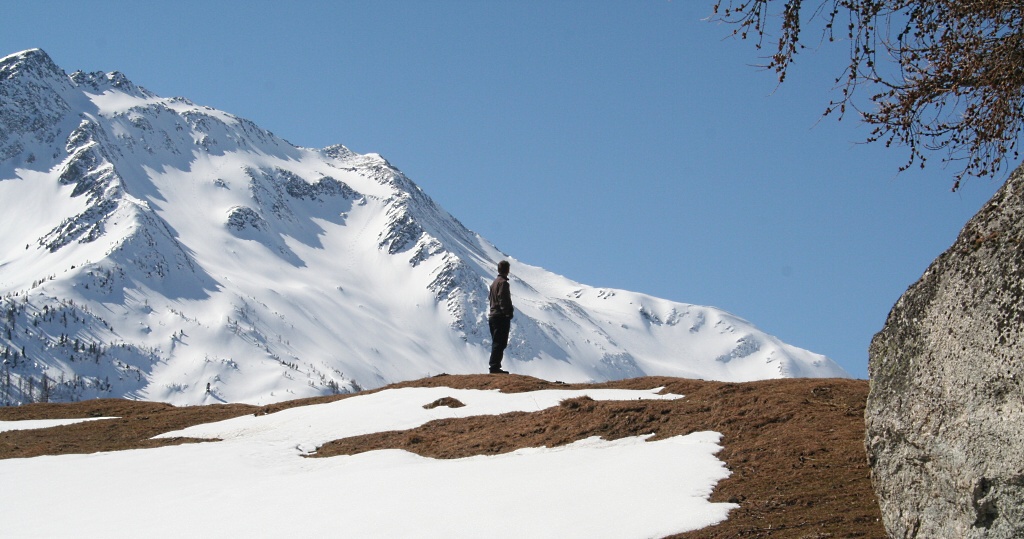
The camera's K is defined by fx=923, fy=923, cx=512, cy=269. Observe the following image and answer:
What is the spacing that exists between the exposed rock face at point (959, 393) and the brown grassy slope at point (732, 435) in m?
1.73

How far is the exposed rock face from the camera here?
7.40 meters

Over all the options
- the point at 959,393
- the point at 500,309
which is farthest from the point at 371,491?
the point at 500,309

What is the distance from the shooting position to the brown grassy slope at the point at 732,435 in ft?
35.7

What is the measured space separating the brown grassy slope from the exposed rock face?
173 cm

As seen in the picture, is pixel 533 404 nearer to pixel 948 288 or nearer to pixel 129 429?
pixel 129 429

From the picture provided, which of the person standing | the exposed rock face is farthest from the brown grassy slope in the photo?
the exposed rock face

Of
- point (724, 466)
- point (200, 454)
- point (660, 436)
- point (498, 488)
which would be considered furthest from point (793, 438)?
point (200, 454)

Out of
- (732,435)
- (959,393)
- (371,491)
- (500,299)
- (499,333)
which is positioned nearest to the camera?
(959,393)

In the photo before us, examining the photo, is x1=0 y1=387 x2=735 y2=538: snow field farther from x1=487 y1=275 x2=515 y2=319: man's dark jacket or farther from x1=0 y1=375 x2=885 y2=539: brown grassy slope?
x1=487 y1=275 x2=515 y2=319: man's dark jacket

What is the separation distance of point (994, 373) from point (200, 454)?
16.6 metres

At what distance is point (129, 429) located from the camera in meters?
24.9

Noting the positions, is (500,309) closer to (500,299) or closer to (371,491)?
A: (500,299)

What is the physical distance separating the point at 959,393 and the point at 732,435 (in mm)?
7456

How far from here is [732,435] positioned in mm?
15086
